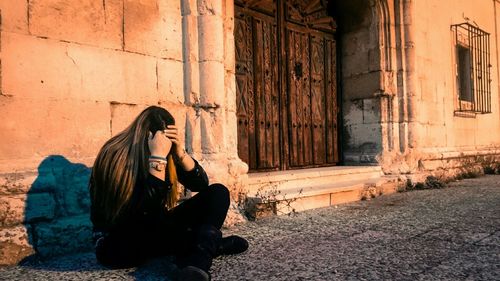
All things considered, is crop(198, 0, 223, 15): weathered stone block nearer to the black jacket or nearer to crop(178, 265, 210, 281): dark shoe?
the black jacket

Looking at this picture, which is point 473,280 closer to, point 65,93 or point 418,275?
point 418,275

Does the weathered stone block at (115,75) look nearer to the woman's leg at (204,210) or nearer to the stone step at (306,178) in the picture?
the woman's leg at (204,210)

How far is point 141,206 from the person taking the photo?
78.7 inches

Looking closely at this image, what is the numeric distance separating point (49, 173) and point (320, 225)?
2112 mm

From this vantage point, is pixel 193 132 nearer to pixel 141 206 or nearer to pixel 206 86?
pixel 206 86

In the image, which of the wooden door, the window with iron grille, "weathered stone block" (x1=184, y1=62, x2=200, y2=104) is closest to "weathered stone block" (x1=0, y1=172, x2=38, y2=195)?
"weathered stone block" (x1=184, y1=62, x2=200, y2=104)

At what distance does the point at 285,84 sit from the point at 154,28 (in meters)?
2.44

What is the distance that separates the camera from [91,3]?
2959 millimetres

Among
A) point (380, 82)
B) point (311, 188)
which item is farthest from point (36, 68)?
point (380, 82)

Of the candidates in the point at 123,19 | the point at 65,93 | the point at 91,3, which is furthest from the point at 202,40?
the point at 65,93

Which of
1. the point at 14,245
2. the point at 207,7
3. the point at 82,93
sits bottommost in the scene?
the point at 14,245

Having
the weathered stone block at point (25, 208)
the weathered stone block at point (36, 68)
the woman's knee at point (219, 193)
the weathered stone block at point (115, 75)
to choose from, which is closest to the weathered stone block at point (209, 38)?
the weathered stone block at point (115, 75)

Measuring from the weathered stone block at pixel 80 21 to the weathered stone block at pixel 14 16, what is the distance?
0.12 feet

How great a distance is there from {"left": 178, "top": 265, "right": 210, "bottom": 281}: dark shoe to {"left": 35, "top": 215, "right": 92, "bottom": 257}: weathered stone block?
124 cm
